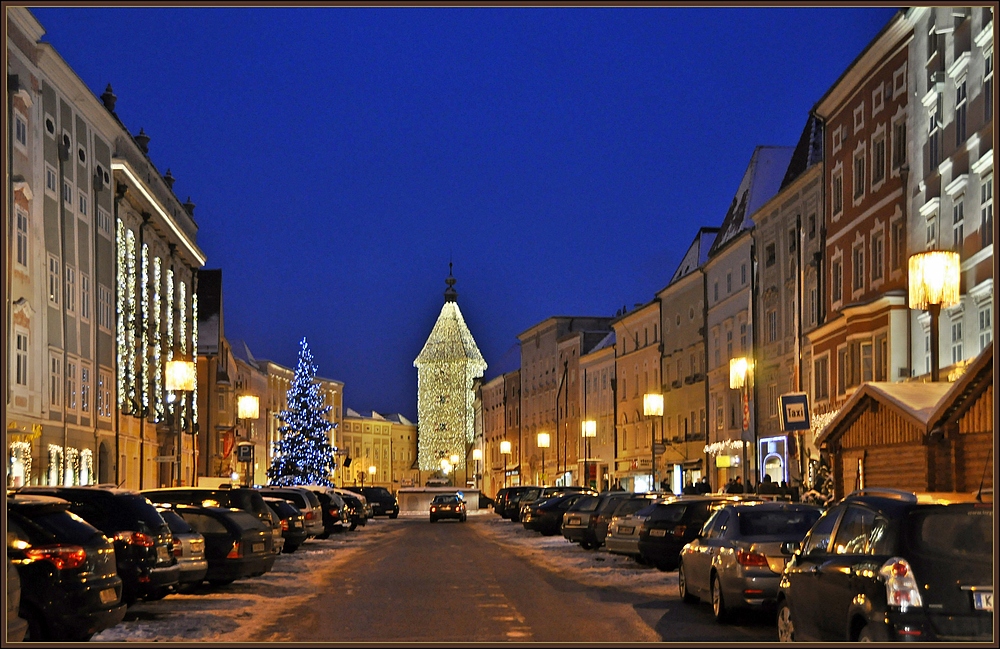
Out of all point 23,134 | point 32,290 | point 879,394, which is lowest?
point 879,394

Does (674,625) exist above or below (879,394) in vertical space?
below

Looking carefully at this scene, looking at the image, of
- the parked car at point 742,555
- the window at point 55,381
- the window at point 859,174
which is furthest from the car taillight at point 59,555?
the window at point 55,381

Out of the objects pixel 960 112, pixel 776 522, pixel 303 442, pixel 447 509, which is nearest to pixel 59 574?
pixel 776 522

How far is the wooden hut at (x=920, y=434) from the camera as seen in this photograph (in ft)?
87.0

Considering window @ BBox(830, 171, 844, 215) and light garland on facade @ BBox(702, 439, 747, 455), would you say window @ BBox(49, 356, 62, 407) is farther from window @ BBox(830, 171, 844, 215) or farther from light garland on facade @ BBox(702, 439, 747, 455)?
light garland on facade @ BBox(702, 439, 747, 455)

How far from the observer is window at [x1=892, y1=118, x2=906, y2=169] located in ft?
130

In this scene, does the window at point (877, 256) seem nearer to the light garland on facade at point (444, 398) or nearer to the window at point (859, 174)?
the window at point (859, 174)

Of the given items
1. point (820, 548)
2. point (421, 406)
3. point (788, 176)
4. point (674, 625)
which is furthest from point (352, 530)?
point (421, 406)

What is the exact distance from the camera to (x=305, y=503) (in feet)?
132

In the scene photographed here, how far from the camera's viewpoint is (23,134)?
43.1m

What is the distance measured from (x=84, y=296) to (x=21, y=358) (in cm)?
879

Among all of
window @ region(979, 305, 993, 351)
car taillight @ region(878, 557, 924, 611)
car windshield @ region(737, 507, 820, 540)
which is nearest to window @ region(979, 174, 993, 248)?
window @ region(979, 305, 993, 351)

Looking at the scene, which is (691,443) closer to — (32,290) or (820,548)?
(32,290)

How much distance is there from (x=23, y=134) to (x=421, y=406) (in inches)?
3837
